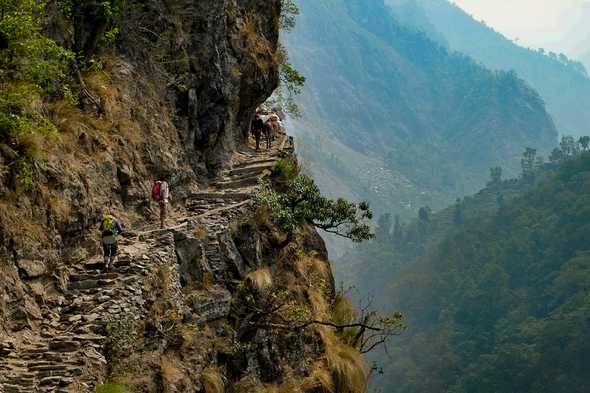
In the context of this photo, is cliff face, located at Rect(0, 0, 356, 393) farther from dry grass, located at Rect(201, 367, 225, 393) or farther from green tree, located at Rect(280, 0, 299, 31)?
green tree, located at Rect(280, 0, 299, 31)

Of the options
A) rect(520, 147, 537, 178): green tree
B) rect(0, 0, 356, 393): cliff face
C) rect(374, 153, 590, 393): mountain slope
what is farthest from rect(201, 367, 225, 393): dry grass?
rect(520, 147, 537, 178): green tree

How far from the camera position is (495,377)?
91.3m

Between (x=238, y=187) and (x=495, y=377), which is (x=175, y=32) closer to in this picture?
(x=238, y=187)

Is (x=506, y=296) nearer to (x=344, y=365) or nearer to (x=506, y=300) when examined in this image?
(x=506, y=300)

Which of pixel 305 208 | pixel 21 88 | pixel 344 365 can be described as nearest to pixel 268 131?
pixel 305 208

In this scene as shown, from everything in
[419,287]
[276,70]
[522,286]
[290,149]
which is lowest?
[419,287]

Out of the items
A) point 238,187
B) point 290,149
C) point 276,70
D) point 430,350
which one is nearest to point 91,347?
point 238,187

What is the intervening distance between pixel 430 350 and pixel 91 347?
112 meters

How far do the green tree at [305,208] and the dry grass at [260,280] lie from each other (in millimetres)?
2411

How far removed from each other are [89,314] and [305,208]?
9.44m

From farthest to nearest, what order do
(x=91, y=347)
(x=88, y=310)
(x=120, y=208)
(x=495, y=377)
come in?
(x=495, y=377) → (x=120, y=208) → (x=88, y=310) → (x=91, y=347)

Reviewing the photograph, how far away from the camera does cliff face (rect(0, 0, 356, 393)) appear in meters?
12.3

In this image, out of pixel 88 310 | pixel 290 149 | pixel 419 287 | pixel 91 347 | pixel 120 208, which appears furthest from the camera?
pixel 419 287

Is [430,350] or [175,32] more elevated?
[175,32]
